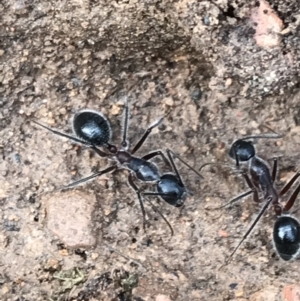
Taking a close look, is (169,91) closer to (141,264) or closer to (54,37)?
(54,37)

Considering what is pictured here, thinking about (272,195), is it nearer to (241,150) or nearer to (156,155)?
(241,150)

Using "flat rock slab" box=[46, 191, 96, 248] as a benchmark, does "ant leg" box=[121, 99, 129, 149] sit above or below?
above

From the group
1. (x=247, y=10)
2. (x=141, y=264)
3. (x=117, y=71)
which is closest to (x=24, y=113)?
(x=117, y=71)

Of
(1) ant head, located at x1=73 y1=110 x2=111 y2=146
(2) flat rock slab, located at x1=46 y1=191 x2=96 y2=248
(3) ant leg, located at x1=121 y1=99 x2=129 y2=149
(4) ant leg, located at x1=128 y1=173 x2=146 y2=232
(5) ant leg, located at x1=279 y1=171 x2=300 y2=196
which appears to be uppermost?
(3) ant leg, located at x1=121 y1=99 x2=129 y2=149

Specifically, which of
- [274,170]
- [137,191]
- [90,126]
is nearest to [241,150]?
[274,170]

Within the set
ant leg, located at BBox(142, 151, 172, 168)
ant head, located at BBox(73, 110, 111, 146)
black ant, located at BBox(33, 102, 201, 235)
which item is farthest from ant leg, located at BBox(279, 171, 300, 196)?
ant head, located at BBox(73, 110, 111, 146)

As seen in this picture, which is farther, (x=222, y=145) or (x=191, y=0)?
(x=222, y=145)

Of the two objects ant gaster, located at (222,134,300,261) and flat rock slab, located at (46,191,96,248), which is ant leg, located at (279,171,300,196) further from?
flat rock slab, located at (46,191,96,248)
